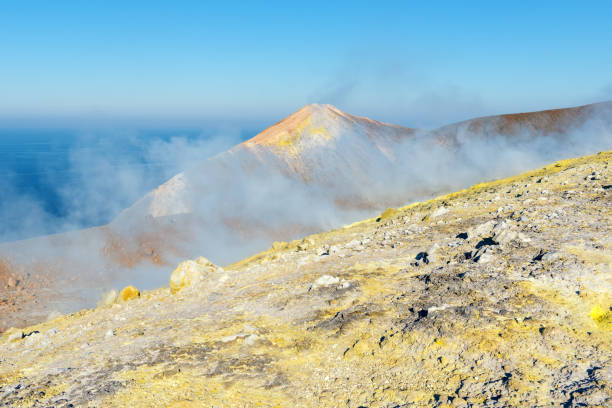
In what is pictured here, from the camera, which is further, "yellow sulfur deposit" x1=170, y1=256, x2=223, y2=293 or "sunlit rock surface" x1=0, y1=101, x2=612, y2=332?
"sunlit rock surface" x1=0, y1=101, x2=612, y2=332

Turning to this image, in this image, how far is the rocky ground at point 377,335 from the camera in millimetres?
5984

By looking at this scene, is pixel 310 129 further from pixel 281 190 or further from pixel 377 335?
pixel 377 335

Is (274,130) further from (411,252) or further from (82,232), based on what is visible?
(411,252)

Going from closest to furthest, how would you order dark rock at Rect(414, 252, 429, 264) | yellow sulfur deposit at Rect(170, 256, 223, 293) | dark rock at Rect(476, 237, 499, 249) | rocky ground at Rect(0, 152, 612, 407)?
rocky ground at Rect(0, 152, 612, 407) < dark rock at Rect(414, 252, 429, 264) < dark rock at Rect(476, 237, 499, 249) < yellow sulfur deposit at Rect(170, 256, 223, 293)

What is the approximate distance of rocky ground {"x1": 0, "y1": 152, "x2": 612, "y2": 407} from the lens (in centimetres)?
598

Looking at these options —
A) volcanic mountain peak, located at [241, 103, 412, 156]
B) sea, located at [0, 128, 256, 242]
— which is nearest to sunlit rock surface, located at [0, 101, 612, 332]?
volcanic mountain peak, located at [241, 103, 412, 156]

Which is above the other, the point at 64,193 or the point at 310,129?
the point at 310,129

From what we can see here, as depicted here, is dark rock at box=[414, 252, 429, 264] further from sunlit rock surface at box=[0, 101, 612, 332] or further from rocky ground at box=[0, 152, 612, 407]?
sunlit rock surface at box=[0, 101, 612, 332]

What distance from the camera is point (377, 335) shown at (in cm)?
742

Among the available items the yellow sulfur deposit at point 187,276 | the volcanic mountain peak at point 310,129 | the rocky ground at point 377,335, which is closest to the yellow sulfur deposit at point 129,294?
the rocky ground at point 377,335

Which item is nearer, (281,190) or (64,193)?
(281,190)

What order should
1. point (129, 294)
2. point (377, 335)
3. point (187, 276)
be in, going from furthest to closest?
point (129, 294) < point (187, 276) < point (377, 335)

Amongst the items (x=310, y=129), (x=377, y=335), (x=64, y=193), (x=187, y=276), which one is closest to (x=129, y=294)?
(x=187, y=276)

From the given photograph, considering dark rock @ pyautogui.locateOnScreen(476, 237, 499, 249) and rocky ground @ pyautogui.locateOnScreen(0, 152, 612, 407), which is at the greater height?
dark rock @ pyautogui.locateOnScreen(476, 237, 499, 249)
